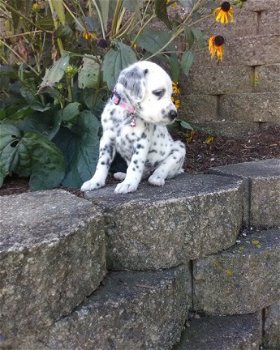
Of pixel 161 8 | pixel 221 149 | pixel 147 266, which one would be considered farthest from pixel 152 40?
pixel 147 266

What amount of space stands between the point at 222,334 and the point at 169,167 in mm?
753

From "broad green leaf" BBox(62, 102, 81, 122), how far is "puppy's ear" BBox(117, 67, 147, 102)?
565 millimetres

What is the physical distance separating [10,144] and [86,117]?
41cm

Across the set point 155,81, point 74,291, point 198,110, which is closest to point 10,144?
point 155,81

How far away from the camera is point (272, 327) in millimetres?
2172

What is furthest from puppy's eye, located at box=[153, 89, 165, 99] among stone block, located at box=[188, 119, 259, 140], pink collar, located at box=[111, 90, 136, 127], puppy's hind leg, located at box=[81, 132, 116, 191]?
stone block, located at box=[188, 119, 259, 140]

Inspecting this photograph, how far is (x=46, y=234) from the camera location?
1.51 meters

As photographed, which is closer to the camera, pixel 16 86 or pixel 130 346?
pixel 130 346

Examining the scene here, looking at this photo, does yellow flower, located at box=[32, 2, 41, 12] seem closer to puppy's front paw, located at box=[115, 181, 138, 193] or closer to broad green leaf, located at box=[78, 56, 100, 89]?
broad green leaf, located at box=[78, 56, 100, 89]

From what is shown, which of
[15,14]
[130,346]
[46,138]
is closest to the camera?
[130,346]

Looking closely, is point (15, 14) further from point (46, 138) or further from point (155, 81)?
point (155, 81)

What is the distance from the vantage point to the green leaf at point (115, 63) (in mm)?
2234

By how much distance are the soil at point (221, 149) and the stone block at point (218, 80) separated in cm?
32

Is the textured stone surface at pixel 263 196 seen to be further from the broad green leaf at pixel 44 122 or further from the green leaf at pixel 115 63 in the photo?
the broad green leaf at pixel 44 122
